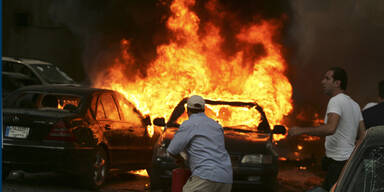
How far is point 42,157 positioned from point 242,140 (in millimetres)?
2803

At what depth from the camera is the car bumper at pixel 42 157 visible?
10.7 metres

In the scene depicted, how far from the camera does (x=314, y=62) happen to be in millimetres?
20609

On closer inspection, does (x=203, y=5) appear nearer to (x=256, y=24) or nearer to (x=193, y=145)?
(x=256, y=24)

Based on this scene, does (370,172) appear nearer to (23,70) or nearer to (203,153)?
(203,153)

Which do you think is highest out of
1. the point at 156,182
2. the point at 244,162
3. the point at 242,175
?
the point at 244,162

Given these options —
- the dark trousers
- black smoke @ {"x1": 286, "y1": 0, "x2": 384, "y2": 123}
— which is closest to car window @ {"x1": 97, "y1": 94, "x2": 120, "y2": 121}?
the dark trousers

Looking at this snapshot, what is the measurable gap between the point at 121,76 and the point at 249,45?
327 cm

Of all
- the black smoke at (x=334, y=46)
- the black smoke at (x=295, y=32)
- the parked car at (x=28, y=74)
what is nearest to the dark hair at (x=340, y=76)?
the black smoke at (x=295, y=32)

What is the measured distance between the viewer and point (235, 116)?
39.8 ft

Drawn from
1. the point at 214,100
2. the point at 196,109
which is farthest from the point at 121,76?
the point at 196,109

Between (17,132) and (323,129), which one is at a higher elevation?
(323,129)

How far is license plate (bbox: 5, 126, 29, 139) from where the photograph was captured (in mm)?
10852

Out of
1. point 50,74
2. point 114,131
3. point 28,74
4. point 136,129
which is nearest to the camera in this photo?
point 114,131

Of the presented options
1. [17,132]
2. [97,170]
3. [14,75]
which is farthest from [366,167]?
[14,75]
